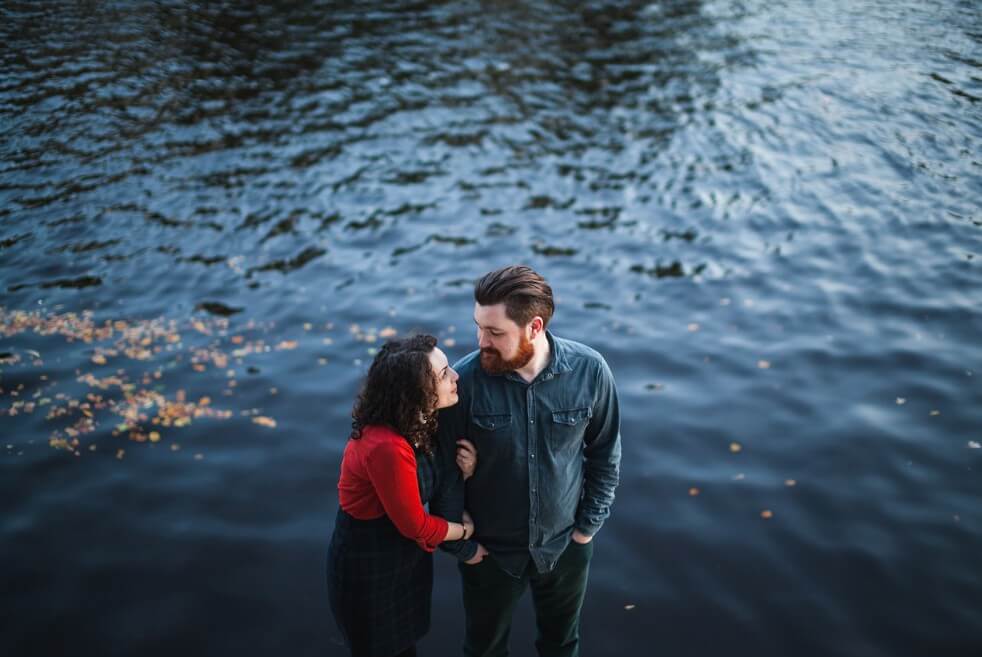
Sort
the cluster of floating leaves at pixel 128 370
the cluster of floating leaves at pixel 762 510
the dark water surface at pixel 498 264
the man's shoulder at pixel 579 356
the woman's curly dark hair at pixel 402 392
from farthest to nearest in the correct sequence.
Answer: the cluster of floating leaves at pixel 128 370
the cluster of floating leaves at pixel 762 510
the dark water surface at pixel 498 264
the man's shoulder at pixel 579 356
the woman's curly dark hair at pixel 402 392

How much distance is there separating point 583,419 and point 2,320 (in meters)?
8.93

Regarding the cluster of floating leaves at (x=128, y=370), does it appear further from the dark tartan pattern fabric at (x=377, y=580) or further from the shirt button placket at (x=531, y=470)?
the shirt button placket at (x=531, y=470)

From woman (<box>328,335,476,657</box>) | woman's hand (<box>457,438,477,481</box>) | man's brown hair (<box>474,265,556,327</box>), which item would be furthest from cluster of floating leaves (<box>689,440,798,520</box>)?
man's brown hair (<box>474,265,556,327</box>)

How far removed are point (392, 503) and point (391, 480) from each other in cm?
12

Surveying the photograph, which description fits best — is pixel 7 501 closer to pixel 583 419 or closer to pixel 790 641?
pixel 583 419

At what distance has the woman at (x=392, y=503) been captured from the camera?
3.82m

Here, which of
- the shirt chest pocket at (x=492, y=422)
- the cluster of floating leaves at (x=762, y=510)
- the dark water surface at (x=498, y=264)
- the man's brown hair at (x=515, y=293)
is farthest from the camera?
the cluster of floating leaves at (x=762, y=510)

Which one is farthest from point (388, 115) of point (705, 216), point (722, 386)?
point (722, 386)

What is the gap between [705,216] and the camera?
482 inches

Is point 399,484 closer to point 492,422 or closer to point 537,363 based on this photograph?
point 492,422

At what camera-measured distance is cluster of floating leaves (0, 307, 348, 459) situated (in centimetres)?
818

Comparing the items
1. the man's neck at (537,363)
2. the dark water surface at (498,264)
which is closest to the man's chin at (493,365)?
the man's neck at (537,363)

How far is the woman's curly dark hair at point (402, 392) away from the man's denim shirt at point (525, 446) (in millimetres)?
313

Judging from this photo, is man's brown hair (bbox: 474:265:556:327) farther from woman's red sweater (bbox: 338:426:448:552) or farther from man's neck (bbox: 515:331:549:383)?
woman's red sweater (bbox: 338:426:448:552)
